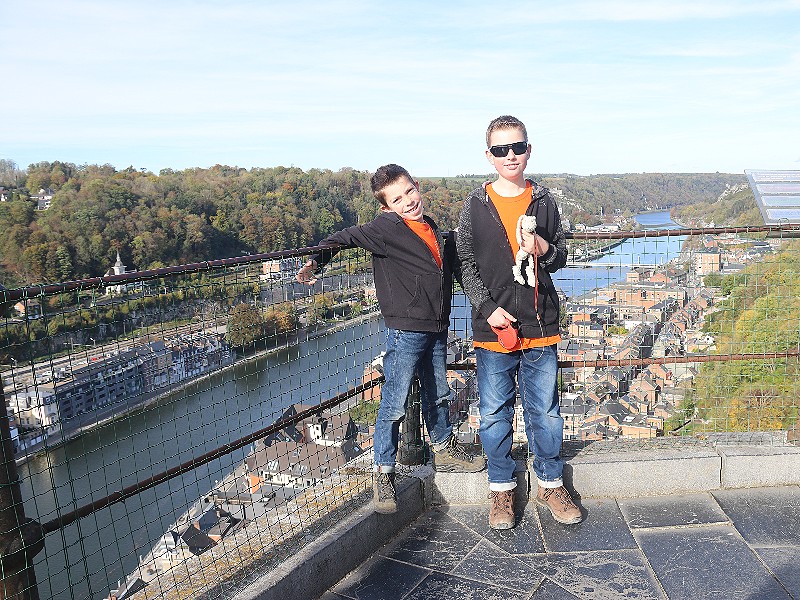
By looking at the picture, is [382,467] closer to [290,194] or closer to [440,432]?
[440,432]

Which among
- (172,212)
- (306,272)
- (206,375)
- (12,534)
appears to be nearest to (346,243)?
(306,272)

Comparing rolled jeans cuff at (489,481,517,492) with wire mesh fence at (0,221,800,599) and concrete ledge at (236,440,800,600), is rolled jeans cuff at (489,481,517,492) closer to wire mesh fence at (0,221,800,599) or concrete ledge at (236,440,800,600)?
concrete ledge at (236,440,800,600)

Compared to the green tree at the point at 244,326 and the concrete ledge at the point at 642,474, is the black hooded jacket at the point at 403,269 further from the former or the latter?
the concrete ledge at the point at 642,474

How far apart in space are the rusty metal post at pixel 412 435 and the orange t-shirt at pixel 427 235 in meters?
0.68

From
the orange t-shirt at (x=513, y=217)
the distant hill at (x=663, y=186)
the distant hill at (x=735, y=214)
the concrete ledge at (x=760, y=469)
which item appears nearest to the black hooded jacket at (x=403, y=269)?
the orange t-shirt at (x=513, y=217)

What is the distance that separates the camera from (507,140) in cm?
283

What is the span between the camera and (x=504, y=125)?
2840 millimetres

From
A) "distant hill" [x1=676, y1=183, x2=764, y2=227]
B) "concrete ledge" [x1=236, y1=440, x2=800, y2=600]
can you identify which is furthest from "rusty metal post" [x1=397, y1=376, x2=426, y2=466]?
"distant hill" [x1=676, y1=183, x2=764, y2=227]

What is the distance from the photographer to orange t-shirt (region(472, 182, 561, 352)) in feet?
9.37

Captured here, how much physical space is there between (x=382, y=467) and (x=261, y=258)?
106 cm

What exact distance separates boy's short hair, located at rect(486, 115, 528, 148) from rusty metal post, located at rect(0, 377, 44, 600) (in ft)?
6.61

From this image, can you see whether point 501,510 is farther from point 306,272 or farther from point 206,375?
point 206,375

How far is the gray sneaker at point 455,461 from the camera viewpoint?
10.6 feet

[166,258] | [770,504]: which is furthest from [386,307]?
[166,258]
